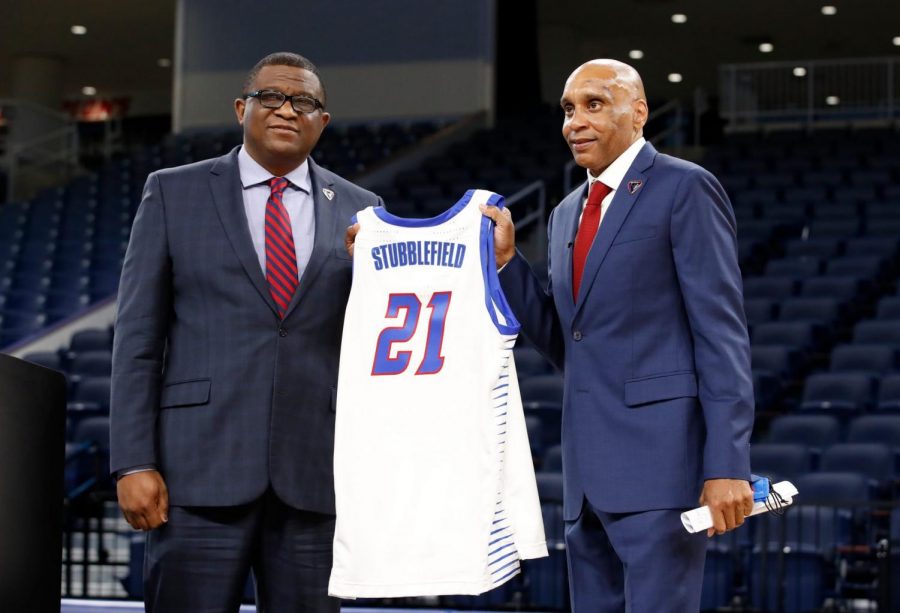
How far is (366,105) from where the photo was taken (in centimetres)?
1778

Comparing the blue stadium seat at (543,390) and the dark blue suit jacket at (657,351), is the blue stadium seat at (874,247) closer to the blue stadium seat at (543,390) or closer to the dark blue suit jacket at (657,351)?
the blue stadium seat at (543,390)

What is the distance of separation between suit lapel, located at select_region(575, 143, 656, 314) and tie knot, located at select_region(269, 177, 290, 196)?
75 cm

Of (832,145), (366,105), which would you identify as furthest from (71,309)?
(832,145)

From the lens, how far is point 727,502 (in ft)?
9.18

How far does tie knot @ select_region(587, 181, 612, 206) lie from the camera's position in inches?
125

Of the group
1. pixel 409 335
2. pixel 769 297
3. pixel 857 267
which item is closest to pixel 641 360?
pixel 409 335

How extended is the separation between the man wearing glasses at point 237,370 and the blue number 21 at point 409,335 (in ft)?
0.47

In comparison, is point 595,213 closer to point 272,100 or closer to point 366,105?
point 272,100

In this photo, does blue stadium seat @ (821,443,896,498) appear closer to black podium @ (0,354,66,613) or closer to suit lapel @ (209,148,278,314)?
suit lapel @ (209,148,278,314)

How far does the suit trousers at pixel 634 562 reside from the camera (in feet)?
9.36

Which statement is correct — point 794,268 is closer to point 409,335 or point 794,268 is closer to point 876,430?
point 876,430

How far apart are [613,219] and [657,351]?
1.04ft

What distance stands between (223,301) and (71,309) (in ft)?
31.6

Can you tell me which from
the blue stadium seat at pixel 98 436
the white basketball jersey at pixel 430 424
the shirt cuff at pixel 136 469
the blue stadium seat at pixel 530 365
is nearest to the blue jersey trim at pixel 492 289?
the white basketball jersey at pixel 430 424
